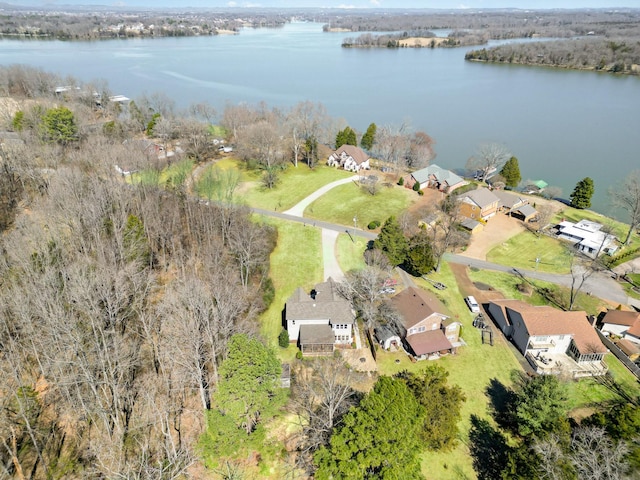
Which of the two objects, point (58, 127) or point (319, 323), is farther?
point (58, 127)

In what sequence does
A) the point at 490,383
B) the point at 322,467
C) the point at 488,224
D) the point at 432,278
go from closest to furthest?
1. the point at 322,467
2. the point at 490,383
3. the point at 432,278
4. the point at 488,224

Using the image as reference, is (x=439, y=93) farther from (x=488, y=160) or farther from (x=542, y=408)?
(x=542, y=408)

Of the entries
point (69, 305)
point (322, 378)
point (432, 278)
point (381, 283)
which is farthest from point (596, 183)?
point (69, 305)

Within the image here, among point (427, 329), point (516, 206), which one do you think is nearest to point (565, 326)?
point (427, 329)

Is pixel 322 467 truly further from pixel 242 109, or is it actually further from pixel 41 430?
pixel 242 109

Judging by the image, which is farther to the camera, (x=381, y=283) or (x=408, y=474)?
(x=381, y=283)
